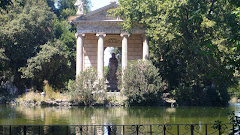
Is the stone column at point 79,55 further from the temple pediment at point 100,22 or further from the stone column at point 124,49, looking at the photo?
→ the stone column at point 124,49

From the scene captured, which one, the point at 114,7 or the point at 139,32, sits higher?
the point at 114,7

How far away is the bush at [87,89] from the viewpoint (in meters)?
39.2

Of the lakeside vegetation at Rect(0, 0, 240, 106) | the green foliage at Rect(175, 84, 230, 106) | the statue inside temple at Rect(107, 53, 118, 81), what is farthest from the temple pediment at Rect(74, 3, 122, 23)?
the green foliage at Rect(175, 84, 230, 106)

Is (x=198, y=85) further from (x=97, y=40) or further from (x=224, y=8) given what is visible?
(x=97, y=40)

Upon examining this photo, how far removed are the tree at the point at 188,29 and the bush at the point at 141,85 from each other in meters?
3.39

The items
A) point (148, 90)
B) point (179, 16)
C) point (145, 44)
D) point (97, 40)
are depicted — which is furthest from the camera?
point (97, 40)

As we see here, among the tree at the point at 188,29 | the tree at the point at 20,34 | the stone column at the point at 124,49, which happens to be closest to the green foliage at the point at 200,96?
the tree at the point at 188,29

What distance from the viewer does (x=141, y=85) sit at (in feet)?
128

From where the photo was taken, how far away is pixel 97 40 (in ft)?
170

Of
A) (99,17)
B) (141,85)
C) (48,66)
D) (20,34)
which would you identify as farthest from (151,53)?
(20,34)

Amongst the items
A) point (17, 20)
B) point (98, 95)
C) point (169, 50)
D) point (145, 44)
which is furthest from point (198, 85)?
point (17, 20)

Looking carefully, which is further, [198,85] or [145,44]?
[145,44]

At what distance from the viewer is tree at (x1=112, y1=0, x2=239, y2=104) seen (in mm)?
35406

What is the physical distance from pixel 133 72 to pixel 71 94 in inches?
283
